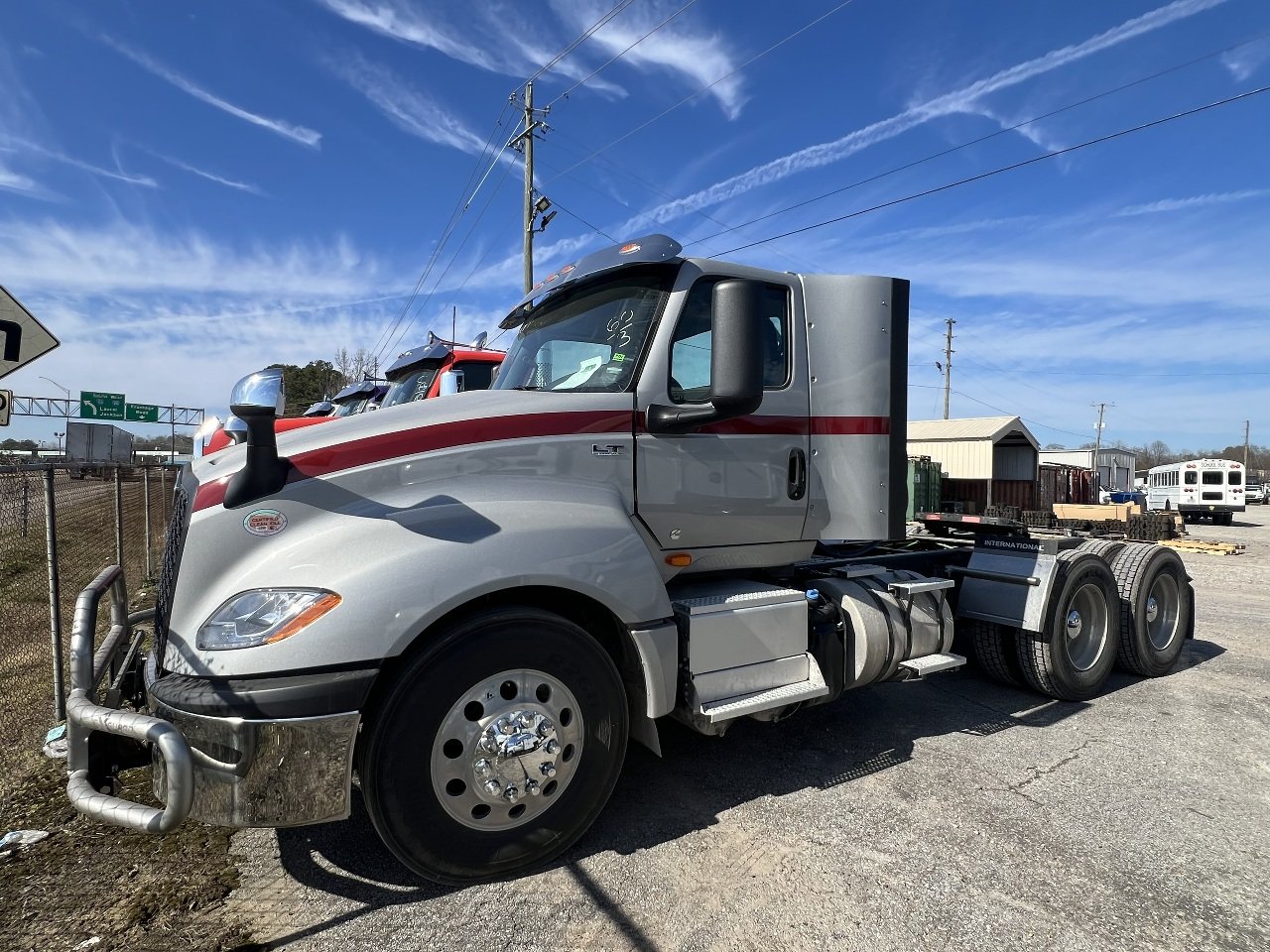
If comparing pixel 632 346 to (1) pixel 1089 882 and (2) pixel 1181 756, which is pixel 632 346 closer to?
(1) pixel 1089 882

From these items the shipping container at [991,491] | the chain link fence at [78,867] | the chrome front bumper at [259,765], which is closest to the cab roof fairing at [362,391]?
the chain link fence at [78,867]

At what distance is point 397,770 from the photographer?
2.69m

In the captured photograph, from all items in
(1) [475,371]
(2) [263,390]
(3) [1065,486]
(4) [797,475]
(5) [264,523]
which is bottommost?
(3) [1065,486]

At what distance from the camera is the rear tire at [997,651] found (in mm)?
5352

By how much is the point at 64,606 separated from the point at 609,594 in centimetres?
789

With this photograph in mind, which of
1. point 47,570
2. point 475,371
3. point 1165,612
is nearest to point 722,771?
point 1165,612

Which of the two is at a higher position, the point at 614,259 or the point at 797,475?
the point at 614,259

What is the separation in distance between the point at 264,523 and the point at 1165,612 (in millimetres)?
6923

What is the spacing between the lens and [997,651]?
5.41 m

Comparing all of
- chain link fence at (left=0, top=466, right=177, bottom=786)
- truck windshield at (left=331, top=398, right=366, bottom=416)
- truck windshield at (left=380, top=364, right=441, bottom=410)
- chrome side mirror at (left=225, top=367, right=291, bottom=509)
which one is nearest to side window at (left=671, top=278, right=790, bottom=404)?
chrome side mirror at (left=225, top=367, right=291, bottom=509)

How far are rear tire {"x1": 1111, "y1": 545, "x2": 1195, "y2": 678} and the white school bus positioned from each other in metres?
30.0

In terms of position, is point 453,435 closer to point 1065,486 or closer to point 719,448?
point 719,448

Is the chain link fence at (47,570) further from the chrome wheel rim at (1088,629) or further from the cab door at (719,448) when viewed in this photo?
the chrome wheel rim at (1088,629)

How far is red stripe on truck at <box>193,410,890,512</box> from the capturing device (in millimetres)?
2799
